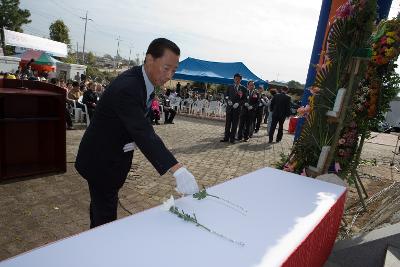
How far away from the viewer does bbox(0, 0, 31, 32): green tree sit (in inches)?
1781

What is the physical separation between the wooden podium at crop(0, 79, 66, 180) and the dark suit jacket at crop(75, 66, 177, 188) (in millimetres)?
2906

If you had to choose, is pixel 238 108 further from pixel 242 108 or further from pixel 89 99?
pixel 89 99

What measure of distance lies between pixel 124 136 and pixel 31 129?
3554mm

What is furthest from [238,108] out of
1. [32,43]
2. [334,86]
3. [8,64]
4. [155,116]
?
[32,43]

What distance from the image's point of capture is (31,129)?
5.12 meters

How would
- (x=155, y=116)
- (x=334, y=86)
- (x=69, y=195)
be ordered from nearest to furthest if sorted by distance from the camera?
(x=334, y=86), (x=69, y=195), (x=155, y=116)

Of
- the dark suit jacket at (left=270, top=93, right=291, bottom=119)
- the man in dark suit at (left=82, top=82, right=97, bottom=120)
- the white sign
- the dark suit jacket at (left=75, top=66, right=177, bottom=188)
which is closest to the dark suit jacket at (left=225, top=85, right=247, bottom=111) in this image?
the dark suit jacket at (left=270, top=93, right=291, bottom=119)

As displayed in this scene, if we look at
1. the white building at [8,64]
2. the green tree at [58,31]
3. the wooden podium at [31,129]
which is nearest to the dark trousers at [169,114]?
the wooden podium at [31,129]

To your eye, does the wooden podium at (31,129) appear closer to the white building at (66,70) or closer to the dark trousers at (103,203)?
the dark trousers at (103,203)

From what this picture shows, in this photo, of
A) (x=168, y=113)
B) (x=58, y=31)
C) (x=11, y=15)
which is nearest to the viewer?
(x=168, y=113)

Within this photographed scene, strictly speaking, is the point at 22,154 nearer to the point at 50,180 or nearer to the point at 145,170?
the point at 50,180

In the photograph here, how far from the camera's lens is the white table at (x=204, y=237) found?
48.5 inches

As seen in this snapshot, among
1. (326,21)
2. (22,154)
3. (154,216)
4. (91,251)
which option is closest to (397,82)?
(326,21)

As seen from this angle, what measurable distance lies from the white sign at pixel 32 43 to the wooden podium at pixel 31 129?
2012 cm
